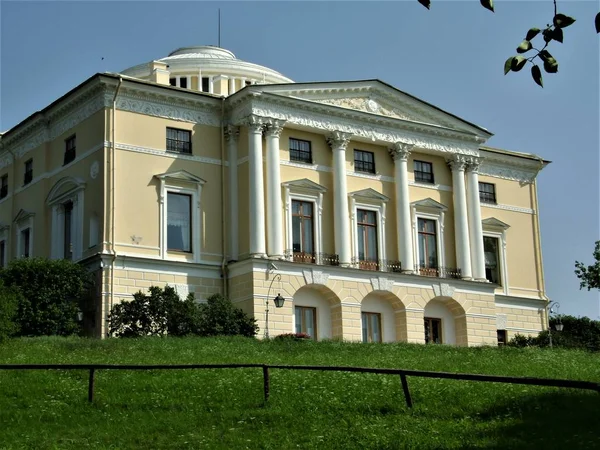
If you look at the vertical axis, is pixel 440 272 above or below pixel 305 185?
below

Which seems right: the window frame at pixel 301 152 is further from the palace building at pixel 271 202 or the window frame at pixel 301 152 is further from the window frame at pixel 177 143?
the window frame at pixel 177 143

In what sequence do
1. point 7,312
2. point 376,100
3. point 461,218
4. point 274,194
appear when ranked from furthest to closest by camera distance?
point 461,218, point 376,100, point 274,194, point 7,312

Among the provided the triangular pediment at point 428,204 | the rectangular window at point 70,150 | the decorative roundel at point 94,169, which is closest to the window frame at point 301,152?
the triangular pediment at point 428,204

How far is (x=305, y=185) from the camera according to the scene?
4962 centimetres

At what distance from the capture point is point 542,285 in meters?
58.8

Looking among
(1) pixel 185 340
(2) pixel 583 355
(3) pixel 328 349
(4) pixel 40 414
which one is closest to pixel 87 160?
(1) pixel 185 340

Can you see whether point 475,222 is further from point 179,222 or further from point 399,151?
point 179,222

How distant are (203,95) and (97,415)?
28.2 metres

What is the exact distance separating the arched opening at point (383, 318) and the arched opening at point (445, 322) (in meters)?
1.86

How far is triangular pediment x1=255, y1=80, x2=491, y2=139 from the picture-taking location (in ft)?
163

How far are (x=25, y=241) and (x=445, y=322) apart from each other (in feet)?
66.2

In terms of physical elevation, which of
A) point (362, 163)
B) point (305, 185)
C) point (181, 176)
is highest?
point (362, 163)

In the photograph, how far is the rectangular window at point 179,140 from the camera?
158 ft

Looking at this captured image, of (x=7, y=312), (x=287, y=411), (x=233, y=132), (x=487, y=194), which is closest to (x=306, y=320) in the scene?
(x=233, y=132)
